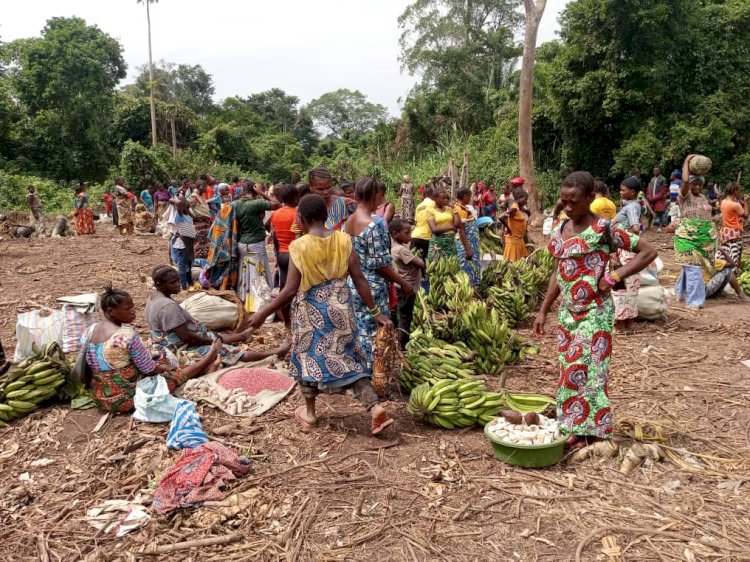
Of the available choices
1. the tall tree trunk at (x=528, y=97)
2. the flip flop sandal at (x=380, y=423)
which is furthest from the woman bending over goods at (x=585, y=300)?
the tall tree trunk at (x=528, y=97)

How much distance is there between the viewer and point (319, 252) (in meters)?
3.67

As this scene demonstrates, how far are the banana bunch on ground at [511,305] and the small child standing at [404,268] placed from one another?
1634 mm

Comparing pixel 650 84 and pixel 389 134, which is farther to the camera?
pixel 389 134

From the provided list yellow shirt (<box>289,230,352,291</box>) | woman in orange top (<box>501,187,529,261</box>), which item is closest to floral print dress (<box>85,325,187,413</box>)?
yellow shirt (<box>289,230,352,291</box>)

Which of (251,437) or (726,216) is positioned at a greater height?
(726,216)

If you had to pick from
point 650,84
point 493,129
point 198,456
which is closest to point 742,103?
point 650,84

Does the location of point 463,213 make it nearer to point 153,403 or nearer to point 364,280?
point 364,280

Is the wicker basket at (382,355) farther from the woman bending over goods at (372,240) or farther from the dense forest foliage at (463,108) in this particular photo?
the dense forest foliage at (463,108)

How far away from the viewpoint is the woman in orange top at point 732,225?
7.24 m

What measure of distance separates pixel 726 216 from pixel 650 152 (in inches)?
382

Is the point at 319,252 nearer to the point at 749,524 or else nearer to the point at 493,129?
the point at 749,524

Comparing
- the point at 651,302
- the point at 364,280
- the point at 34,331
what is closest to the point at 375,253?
the point at 364,280

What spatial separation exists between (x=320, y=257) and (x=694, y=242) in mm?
5590

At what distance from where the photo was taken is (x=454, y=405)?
4.04 m
